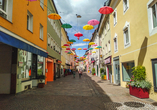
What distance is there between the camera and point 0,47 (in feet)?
28.5

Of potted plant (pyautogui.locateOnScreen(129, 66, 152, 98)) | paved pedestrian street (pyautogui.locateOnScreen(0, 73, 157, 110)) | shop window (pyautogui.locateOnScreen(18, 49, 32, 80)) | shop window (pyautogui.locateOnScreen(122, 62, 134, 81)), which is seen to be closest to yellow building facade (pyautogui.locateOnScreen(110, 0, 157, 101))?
shop window (pyautogui.locateOnScreen(122, 62, 134, 81))

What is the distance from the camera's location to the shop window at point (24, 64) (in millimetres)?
9001

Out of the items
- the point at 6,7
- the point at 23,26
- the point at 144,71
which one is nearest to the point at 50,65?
the point at 23,26

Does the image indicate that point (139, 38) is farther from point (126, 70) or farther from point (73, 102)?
point (73, 102)

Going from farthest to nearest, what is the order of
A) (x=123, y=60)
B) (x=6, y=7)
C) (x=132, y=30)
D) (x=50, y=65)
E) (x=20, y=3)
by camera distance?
1. (x=50, y=65)
2. (x=123, y=60)
3. (x=132, y=30)
4. (x=20, y=3)
5. (x=6, y=7)

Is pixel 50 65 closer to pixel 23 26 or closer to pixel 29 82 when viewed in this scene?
pixel 29 82

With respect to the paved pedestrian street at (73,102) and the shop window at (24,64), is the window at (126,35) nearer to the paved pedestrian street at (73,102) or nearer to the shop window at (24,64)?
the paved pedestrian street at (73,102)

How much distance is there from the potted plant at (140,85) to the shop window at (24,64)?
7637 mm

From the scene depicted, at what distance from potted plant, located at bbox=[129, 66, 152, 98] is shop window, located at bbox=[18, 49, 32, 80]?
7.64 metres

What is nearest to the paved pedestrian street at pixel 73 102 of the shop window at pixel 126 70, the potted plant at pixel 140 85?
the potted plant at pixel 140 85

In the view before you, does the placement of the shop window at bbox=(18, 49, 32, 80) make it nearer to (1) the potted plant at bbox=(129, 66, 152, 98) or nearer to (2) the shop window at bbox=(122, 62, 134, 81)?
(1) the potted plant at bbox=(129, 66, 152, 98)

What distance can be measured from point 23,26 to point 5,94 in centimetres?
469

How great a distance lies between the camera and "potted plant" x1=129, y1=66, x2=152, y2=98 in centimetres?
746

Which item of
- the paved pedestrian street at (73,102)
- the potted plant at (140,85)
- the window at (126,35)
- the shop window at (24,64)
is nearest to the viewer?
the paved pedestrian street at (73,102)
